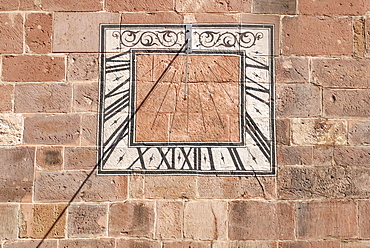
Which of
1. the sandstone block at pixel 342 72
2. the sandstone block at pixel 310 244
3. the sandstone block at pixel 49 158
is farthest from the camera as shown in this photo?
the sandstone block at pixel 342 72

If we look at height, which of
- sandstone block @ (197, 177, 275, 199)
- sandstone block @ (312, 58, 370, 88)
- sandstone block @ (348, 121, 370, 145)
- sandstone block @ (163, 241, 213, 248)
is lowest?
sandstone block @ (163, 241, 213, 248)

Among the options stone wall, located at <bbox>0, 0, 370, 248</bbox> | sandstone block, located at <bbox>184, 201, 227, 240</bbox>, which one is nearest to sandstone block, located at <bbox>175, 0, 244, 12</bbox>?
stone wall, located at <bbox>0, 0, 370, 248</bbox>

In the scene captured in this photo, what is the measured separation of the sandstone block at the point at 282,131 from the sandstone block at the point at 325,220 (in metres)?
0.59

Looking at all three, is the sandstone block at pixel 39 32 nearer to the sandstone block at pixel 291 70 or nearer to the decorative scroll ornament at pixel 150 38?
the decorative scroll ornament at pixel 150 38

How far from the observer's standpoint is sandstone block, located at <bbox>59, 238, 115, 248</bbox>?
4.09 metres

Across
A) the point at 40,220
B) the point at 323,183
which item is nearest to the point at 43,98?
the point at 40,220

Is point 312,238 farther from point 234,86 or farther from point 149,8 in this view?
point 149,8

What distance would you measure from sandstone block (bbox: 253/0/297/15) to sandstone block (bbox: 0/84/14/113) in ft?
8.15

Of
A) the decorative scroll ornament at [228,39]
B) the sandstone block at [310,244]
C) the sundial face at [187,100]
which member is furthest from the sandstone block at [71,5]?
the sandstone block at [310,244]

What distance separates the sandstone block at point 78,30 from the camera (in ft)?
14.2

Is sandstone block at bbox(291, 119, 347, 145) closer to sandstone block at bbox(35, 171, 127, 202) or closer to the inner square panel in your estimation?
the inner square panel

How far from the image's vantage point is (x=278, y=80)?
4293 millimetres

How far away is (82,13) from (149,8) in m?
0.66

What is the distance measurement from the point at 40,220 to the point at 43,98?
3.76 feet
